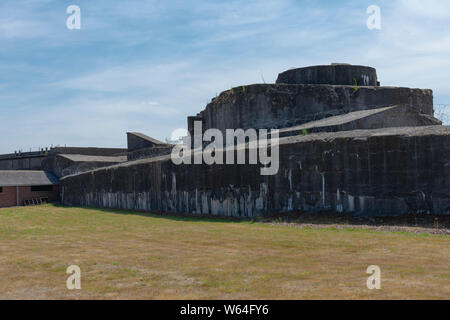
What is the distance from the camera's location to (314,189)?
16016mm

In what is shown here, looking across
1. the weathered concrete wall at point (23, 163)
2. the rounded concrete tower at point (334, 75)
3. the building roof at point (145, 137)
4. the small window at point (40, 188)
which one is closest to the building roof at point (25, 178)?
the small window at point (40, 188)

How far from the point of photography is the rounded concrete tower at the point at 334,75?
94.7 ft

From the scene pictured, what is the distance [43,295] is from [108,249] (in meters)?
4.65

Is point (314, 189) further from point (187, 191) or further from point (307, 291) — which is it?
point (307, 291)

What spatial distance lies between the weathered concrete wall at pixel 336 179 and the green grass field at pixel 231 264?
1.96 m

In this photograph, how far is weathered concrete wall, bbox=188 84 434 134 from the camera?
26.8 metres

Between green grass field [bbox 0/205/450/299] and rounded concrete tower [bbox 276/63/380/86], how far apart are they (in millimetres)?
16590

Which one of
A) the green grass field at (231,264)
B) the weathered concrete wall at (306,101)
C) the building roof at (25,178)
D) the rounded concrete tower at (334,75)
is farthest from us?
the building roof at (25,178)

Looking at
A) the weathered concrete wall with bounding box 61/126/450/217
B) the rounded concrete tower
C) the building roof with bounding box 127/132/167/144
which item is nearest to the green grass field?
the weathered concrete wall with bounding box 61/126/450/217

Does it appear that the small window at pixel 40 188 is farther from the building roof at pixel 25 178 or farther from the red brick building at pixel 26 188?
the building roof at pixel 25 178

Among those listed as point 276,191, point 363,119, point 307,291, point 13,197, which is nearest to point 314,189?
point 276,191

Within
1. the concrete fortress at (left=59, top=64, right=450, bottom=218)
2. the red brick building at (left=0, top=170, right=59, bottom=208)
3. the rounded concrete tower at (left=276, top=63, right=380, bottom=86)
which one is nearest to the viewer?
the concrete fortress at (left=59, top=64, right=450, bottom=218)

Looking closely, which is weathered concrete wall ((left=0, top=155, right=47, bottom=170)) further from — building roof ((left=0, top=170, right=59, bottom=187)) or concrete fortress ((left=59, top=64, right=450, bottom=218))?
concrete fortress ((left=59, top=64, right=450, bottom=218))

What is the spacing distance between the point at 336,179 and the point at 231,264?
7655 millimetres
